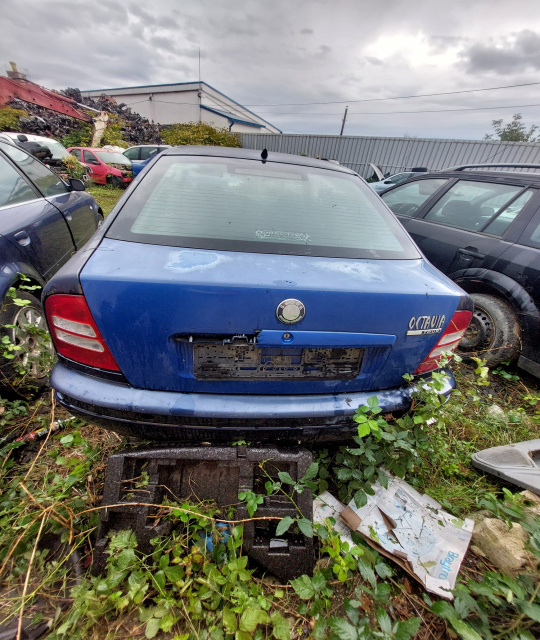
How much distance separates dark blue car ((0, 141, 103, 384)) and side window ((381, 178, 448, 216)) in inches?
148

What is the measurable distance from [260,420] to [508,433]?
78.9 inches

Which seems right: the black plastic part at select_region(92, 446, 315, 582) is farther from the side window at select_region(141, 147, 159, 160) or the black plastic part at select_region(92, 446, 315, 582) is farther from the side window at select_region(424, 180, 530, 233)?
the side window at select_region(141, 147, 159, 160)

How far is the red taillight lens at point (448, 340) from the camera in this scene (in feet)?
4.77

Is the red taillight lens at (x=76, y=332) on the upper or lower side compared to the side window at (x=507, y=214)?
lower

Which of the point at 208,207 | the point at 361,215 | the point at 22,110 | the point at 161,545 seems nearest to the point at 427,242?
the point at 361,215

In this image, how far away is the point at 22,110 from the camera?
15102 millimetres

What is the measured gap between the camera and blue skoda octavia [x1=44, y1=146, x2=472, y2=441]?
120cm

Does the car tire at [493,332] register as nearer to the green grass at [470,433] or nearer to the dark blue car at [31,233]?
the green grass at [470,433]

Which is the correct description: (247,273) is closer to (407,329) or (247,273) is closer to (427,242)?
(407,329)

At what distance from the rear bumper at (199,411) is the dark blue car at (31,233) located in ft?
3.39

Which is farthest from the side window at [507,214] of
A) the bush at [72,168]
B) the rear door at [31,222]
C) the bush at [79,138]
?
the bush at [79,138]

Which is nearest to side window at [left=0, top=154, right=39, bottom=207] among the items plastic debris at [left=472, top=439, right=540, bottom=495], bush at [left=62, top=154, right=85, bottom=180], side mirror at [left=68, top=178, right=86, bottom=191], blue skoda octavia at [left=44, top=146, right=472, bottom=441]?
side mirror at [left=68, top=178, right=86, bottom=191]

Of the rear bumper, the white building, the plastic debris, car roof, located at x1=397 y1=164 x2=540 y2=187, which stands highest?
the white building

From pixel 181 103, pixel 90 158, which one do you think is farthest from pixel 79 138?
pixel 181 103
